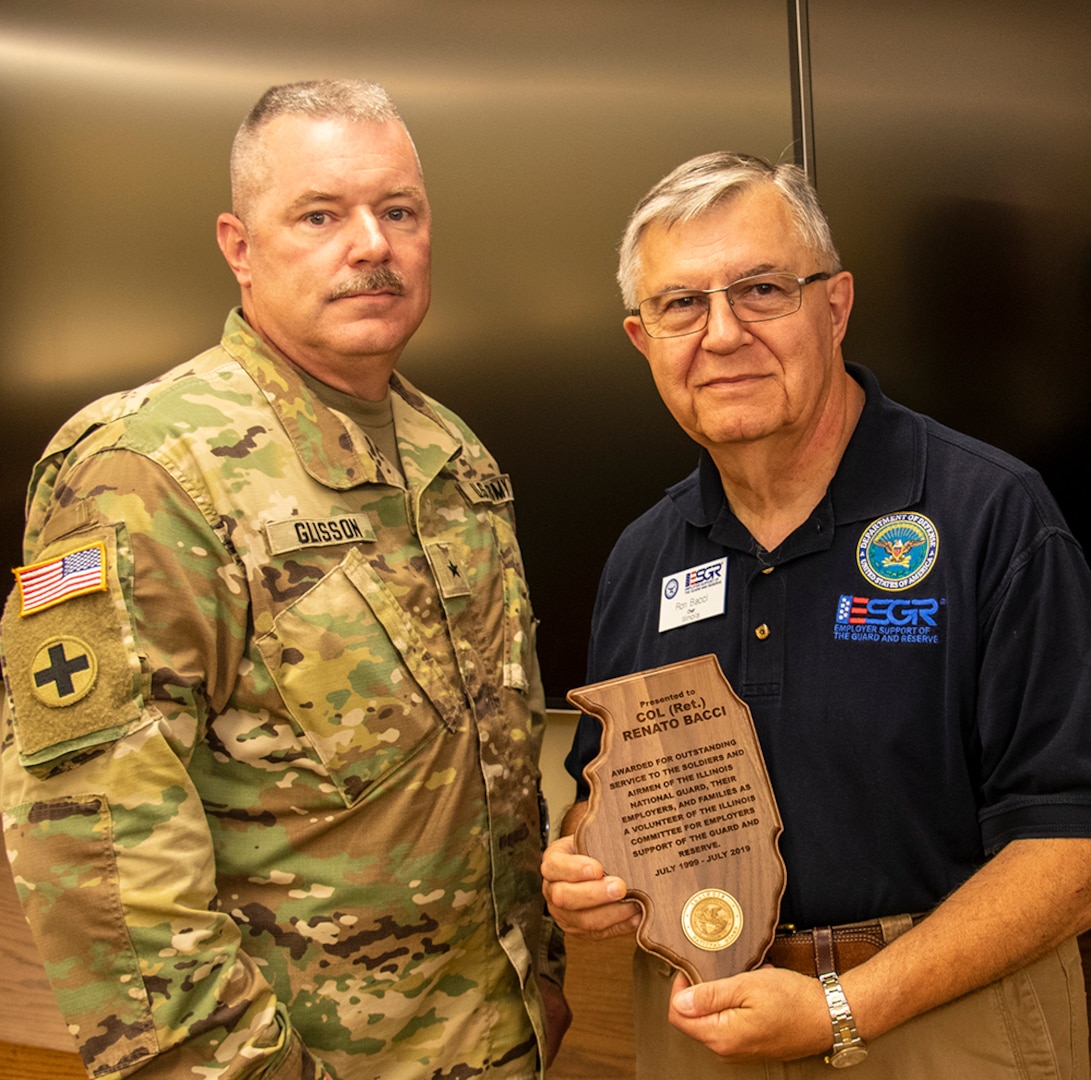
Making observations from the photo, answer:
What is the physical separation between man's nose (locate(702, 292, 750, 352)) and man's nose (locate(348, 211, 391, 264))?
0.44 meters

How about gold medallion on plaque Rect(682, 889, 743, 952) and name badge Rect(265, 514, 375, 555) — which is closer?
gold medallion on plaque Rect(682, 889, 743, 952)

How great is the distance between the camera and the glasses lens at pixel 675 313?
4.57 ft

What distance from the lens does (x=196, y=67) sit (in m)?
2.53

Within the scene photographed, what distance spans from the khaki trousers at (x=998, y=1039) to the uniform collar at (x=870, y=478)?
533 mm

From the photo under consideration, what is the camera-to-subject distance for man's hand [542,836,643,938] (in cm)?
124

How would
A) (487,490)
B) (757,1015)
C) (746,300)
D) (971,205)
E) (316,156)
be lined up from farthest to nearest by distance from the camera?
(971,205), (487,490), (316,156), (746,300), (757,1015)

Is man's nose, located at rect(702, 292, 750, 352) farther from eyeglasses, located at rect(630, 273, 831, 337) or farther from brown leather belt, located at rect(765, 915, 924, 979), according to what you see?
brown leather belt, located at rect(765, 915, 924, 979)

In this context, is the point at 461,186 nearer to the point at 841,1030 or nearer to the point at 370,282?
the point at 370,282

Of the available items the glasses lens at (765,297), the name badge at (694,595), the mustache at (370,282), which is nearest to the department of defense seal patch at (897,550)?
the name badge at (694,595)

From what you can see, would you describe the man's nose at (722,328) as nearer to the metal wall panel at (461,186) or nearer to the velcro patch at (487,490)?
the velcro patch at (487,490)

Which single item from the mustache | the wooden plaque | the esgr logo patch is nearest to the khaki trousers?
the wooden plaque

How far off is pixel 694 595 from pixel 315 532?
48 cm

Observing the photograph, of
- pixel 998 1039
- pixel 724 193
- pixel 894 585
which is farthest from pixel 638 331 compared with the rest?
pixel 998 1039

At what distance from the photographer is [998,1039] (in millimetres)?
1233
